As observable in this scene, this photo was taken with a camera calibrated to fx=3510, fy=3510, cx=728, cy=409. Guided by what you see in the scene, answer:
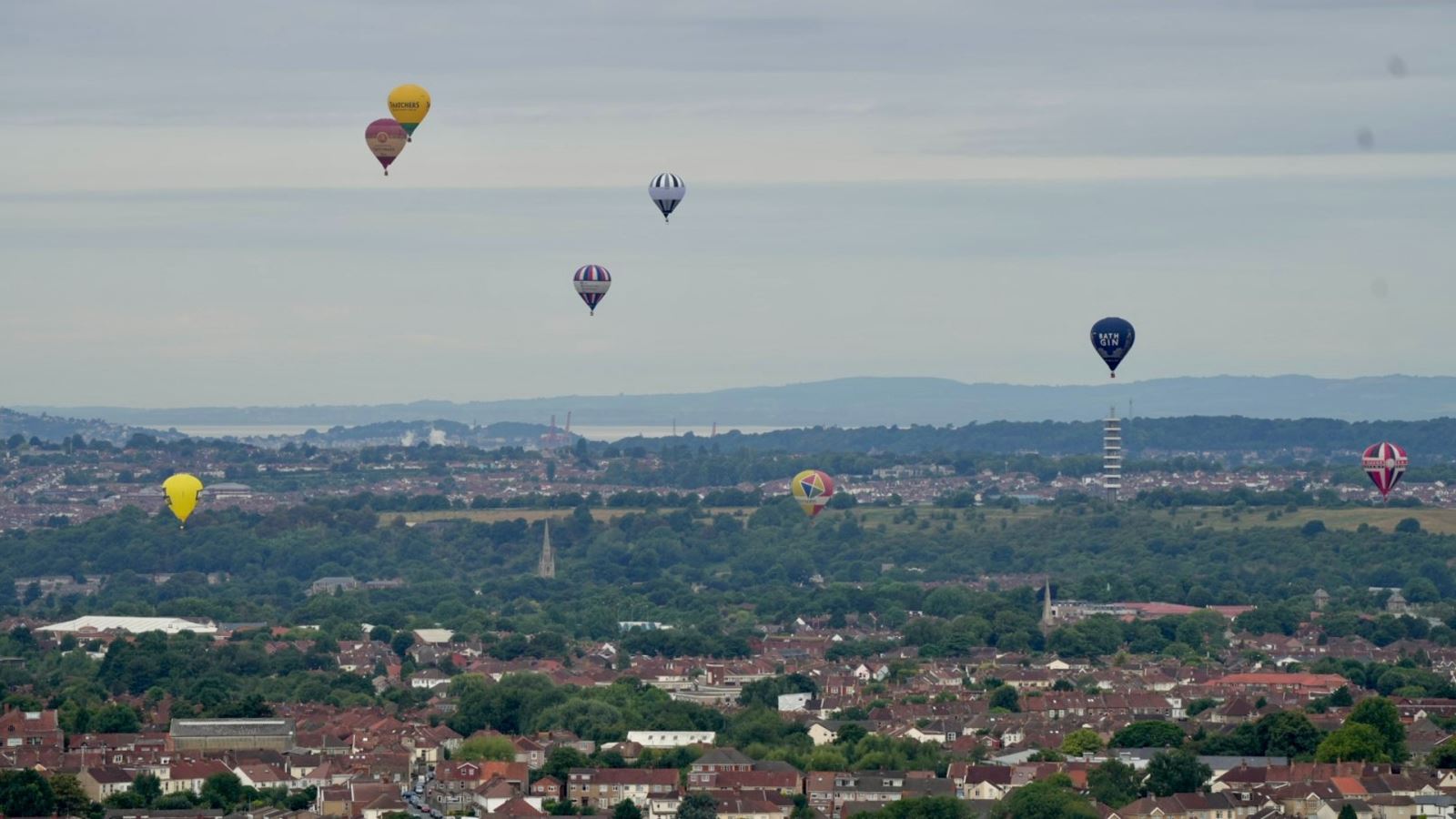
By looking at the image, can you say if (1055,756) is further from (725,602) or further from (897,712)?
(725,602)

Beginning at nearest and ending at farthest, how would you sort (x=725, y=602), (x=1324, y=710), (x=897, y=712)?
(x=1324, y=710) < (x=897, y=712) < (x=725, y=602)

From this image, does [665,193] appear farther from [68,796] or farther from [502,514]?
[502,514]

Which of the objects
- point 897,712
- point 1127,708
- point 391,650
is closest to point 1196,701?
point 1127,708

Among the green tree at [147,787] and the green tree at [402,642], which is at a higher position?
the green tree at [402,642]

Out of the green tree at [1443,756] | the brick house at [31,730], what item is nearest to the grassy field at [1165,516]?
the green tree at [1443,756]

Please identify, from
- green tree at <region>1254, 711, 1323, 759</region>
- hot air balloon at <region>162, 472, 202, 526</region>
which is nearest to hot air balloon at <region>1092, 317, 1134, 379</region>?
green tree at <region>1254, 711, 1323, 759</region>

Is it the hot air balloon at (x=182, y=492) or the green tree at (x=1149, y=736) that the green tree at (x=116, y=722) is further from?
the green tree at (x=1149, y=736)

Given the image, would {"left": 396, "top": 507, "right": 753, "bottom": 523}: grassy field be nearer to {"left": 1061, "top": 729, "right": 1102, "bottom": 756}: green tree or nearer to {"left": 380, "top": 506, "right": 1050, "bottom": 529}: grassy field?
{"left": 380, "top": 506, "right": 1050, "bottom": 529}: grassy field
